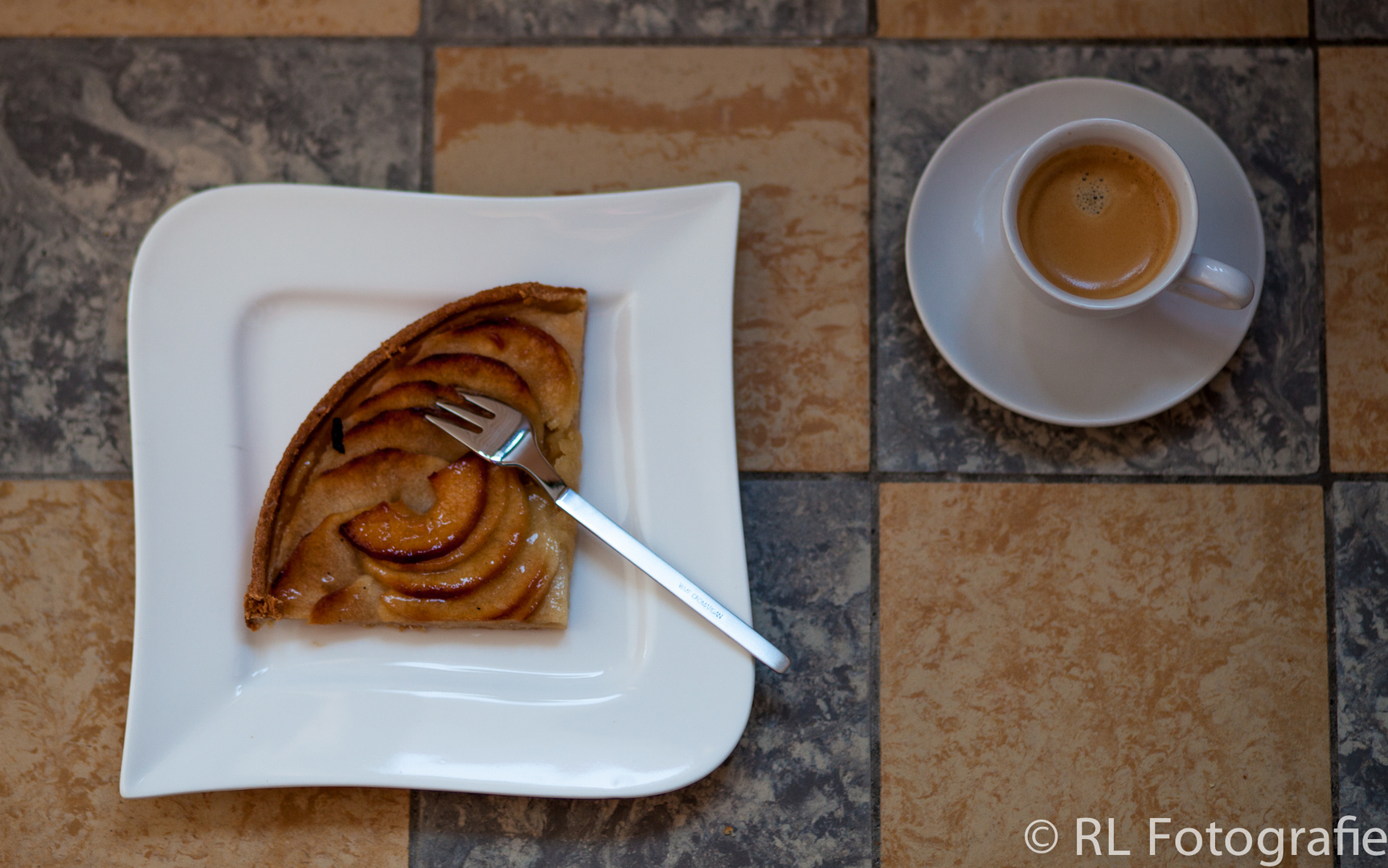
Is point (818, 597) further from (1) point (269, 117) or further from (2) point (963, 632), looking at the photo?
(1) point (269, 117)

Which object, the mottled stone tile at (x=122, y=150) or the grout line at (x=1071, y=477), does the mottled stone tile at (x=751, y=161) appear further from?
the mottled stone tile at (x=122, y=150)

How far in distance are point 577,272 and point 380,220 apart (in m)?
0.31

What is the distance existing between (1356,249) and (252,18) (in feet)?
6.11

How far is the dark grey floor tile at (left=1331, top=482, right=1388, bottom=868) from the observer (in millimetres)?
1405

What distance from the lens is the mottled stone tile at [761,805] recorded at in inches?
55.4

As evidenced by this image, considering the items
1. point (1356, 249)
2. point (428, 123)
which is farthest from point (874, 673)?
point (428, 123)

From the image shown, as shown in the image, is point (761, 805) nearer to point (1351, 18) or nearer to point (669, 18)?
point (669, 18)

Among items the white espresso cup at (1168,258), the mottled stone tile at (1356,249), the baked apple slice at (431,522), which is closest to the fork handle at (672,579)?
the baked apple slice at (431,522)

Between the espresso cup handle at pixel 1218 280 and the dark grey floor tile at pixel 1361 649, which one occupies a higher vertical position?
the espresso cup handle at pixel 1218 280

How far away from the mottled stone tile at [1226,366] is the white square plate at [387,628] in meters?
0.31

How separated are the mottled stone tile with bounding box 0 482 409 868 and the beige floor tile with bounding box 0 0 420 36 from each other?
2.53 ft

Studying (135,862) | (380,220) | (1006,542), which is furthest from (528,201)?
(135,862)

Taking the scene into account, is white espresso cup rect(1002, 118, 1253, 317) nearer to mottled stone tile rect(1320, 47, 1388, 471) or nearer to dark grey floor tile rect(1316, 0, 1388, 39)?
mottled stone tile rect(1320, 47, 1388, 471)

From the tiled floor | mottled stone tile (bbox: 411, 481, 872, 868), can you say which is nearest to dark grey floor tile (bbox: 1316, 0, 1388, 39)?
the tiled floor
